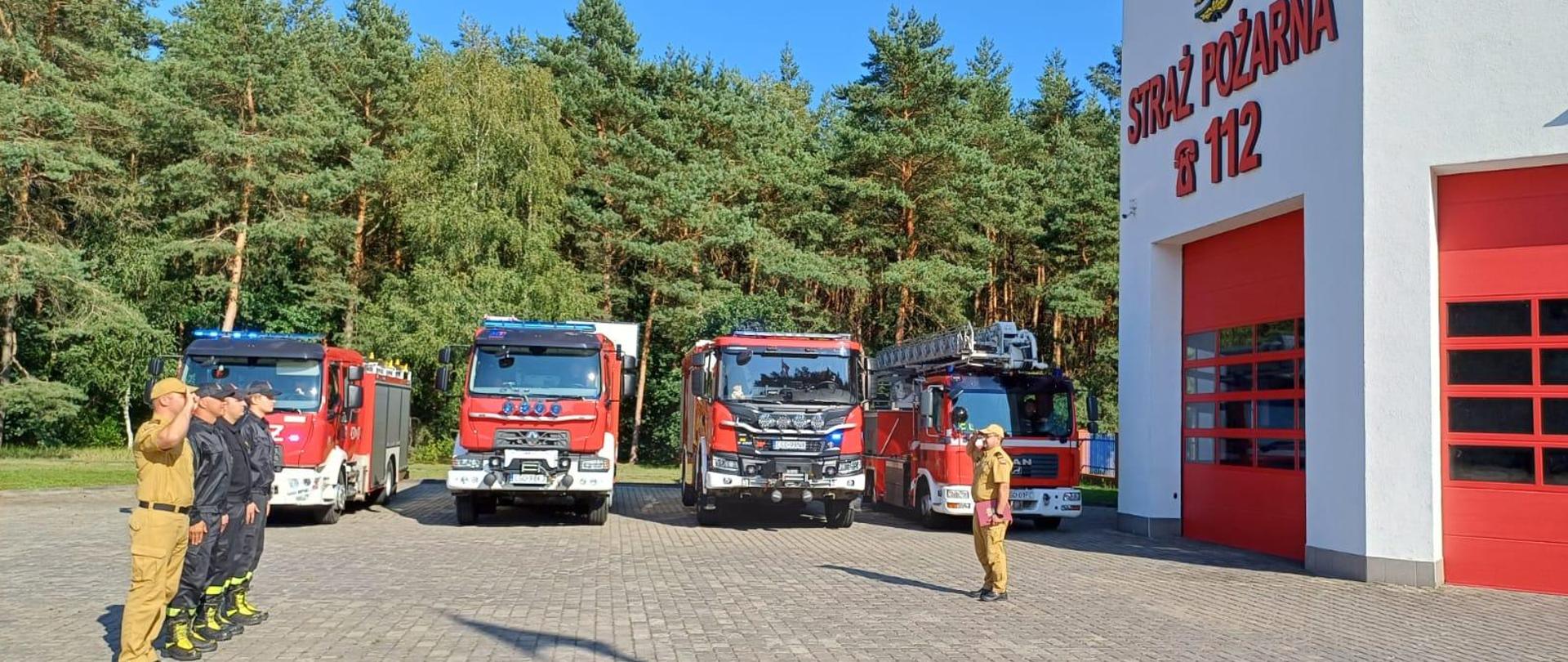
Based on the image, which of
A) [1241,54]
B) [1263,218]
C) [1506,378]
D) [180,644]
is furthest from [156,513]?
[1241,54]

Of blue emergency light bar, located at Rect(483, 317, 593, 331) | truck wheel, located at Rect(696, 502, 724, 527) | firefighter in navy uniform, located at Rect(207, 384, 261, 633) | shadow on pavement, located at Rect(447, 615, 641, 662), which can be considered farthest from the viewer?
truck wheel, located at Rect(696, 502, 724, 527)

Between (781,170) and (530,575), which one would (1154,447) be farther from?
(781,170)

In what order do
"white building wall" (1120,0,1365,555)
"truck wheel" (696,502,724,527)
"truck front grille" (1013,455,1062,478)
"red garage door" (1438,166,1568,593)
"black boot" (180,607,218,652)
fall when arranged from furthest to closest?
"truck wheel" (696,502,724,527)
"truck front grille" (1013,455,1062,478)
"white building wall" (1120,0,1365,555)
"red garage door" (1438,166,1568,593)
"black boot" (180,607,218,652)

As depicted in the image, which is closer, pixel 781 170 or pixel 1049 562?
pixel 1049 562

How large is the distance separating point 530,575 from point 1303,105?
10.2m

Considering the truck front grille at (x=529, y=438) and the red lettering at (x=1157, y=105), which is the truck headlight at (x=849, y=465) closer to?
the truck front grille at (x=529, y=438)

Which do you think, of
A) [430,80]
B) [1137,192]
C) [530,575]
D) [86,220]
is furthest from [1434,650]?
[86,220]

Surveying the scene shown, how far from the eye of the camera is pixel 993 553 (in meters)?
10.7

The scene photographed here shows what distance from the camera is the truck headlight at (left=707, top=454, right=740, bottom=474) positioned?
55.1 ft

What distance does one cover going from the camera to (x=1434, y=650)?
28.5ft

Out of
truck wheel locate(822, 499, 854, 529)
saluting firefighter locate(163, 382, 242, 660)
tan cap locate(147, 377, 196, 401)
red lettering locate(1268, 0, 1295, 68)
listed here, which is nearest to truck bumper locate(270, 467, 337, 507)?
A: truck wheel locate(822, 499, 854, 529)

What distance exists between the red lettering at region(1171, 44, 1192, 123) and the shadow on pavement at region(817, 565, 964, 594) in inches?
326

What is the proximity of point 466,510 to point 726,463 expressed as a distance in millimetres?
4127

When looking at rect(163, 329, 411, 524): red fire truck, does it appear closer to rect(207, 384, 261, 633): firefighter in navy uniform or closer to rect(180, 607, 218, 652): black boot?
rect(207, 384, 261, 633): firefighter in navy uniform
